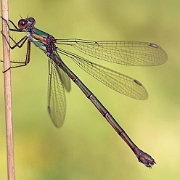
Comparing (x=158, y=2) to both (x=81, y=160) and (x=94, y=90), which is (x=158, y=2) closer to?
(x=94, y=90)

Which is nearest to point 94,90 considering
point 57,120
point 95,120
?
point 95,120

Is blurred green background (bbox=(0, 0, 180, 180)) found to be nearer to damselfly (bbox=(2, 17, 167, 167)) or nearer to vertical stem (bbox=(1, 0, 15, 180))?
damselfly (bbox=(2, 17, 167, 167))

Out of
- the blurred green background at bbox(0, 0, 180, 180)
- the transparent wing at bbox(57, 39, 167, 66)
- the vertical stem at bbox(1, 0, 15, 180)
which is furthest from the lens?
the blurred green background at bbox(0, 0, 180, 180)

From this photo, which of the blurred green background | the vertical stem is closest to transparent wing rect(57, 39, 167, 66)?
the blurred green background

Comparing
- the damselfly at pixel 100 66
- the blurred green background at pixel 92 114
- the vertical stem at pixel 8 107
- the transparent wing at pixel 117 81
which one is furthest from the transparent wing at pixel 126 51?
the vertical stem at pixel 8 107

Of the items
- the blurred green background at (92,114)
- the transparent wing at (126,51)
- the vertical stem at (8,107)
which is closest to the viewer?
the vertical stem at (8,107)

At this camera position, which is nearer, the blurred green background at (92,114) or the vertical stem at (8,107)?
the vertical stem at (8,107)

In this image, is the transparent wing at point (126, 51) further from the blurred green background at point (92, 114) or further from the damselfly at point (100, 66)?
the blurred green background at point (92, 114)
